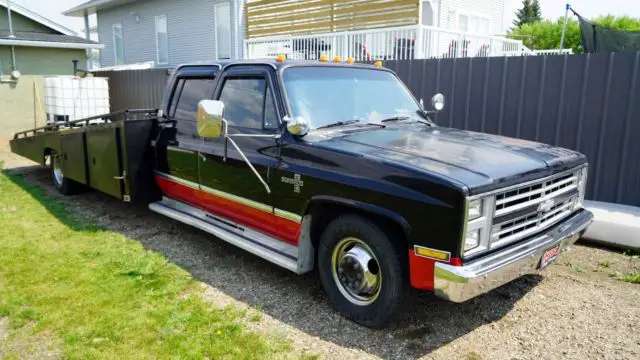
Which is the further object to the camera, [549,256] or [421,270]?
[549,256]

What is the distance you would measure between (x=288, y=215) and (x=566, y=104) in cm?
471

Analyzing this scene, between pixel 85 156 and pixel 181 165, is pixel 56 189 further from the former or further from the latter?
pixel 181 165

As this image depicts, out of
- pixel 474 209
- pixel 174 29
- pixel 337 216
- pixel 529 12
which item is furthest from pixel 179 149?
pixel 529 12

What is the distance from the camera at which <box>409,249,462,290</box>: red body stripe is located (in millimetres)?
3260

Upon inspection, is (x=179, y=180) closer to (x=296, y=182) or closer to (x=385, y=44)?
(x=296, y=182)

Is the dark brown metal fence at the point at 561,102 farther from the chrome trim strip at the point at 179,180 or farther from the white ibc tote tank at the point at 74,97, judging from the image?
the white ibc tote tank at the point at 74,97

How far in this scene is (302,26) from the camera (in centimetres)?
1539

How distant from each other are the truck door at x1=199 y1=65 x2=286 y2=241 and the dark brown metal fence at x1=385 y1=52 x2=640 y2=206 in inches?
167

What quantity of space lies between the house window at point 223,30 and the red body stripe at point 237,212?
1380 cm

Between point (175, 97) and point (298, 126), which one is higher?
point (175, 97)

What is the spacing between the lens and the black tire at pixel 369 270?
348 centimetres

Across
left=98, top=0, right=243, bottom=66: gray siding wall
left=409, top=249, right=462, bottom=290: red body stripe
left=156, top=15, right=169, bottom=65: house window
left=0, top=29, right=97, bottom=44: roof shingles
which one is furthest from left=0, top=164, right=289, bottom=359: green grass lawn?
left=156, top=15, right=169, bottom=65: house window

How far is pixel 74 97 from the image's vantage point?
14.0m

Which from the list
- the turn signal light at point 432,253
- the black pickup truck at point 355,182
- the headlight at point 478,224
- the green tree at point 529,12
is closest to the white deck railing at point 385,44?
the black pickup truck at point 355,182
